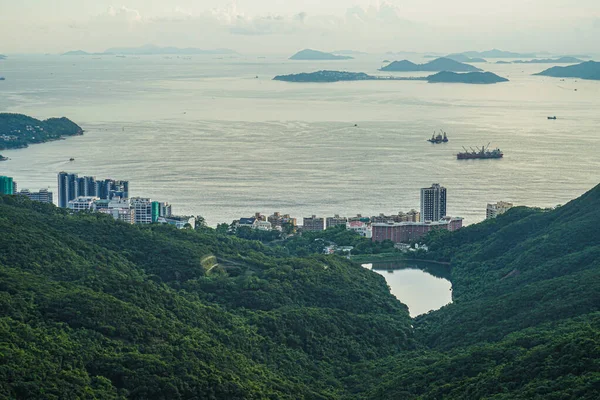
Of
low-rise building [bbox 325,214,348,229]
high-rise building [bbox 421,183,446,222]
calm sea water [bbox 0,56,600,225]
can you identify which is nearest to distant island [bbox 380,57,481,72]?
calm sea water [bbox 0,56,600,225]

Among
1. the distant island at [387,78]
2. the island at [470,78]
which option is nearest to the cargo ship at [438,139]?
the island at [470,78]

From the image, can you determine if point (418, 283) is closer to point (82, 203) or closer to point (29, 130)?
point (82, 203)

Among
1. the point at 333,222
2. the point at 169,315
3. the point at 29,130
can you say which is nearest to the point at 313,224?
the point at 333,222

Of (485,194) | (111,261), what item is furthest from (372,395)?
(485,194)

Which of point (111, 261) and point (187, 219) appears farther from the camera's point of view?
point (187, 219)

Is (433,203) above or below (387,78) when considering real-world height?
below

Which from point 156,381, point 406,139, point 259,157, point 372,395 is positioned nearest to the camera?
point 156,381

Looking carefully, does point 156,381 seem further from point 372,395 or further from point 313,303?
point 313,303
